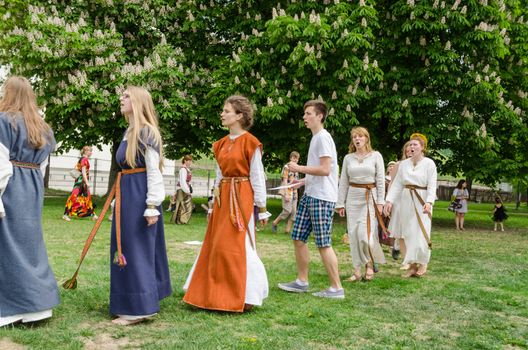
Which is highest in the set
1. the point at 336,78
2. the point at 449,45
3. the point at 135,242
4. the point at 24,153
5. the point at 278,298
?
the point at 449,45

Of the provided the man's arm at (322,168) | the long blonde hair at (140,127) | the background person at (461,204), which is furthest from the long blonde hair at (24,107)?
the background person at (461,204)

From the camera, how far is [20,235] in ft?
16.0

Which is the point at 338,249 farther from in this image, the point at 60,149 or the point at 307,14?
the point at 60,149

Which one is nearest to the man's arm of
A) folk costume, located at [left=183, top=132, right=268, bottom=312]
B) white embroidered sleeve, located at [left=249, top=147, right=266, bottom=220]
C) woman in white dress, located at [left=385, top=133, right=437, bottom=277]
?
white embroidered sleeve, located at [left=249, top=147, right=266, bottom=220]

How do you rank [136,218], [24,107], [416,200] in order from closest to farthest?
[24,107] < [136,218] < [416,200]

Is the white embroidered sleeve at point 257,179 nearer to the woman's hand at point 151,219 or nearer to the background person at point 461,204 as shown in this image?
the woman's hand at point 151,219

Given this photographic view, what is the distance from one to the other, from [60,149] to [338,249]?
13981 mm

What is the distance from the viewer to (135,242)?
5.29 m

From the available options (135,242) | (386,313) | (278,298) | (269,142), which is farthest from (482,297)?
(269,142)

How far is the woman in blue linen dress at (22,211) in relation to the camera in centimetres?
481

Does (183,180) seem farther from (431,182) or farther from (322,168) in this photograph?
(322,168)

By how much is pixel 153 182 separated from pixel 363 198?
134 inches

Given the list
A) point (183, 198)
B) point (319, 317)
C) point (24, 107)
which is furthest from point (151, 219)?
point (183, 198)

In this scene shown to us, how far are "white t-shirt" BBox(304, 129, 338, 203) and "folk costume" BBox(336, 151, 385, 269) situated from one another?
46.5 inches
